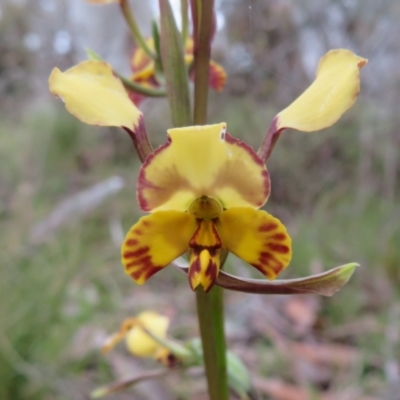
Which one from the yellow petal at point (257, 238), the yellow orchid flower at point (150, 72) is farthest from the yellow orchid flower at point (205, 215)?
the yellow orchid flower at point (150, 72)

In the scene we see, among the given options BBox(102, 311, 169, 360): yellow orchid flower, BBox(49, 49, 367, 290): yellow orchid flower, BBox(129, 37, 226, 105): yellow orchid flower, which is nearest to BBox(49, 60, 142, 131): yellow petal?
BBox(49, 49, 367, 290): yellow orchid flower

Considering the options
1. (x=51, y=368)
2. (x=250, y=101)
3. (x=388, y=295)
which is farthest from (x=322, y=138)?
(x=51, y=368)

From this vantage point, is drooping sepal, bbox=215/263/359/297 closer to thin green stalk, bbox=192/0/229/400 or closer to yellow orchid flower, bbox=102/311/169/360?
thin green stalk, bbox=192/0/229/400

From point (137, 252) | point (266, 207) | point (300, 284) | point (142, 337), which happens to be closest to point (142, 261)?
point (137, 252)

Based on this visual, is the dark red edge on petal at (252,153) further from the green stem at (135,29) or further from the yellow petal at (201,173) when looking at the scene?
the green stem at (135,29)

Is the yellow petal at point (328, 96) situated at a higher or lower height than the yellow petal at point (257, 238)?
higher

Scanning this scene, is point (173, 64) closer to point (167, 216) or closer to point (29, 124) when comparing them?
point (167, 216)
